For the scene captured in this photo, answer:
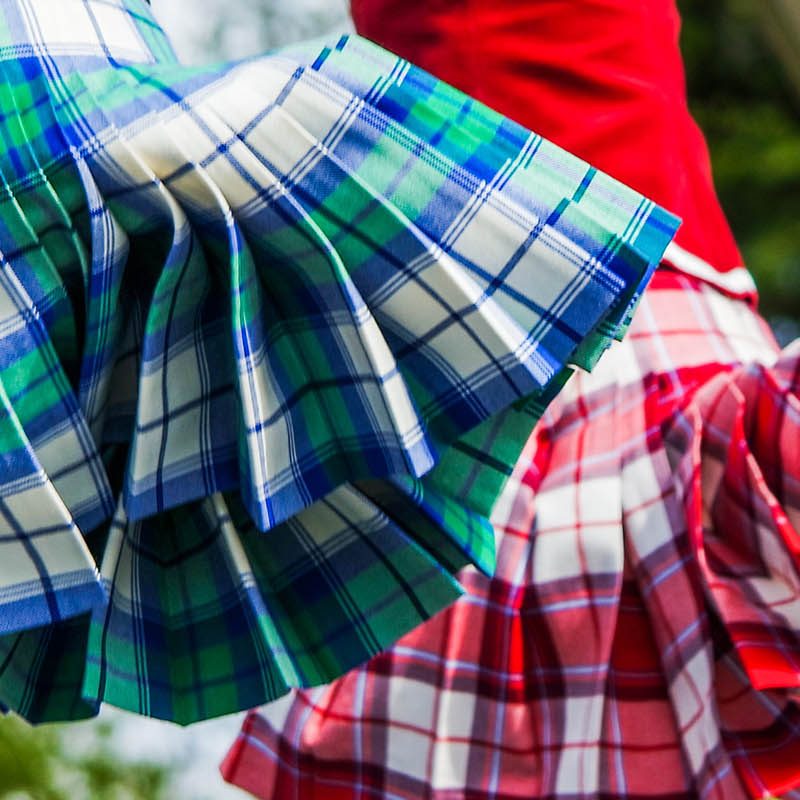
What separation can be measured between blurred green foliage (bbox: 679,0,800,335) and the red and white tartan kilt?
1.91m

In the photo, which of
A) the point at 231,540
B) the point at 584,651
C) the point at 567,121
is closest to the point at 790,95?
the point at 567,121

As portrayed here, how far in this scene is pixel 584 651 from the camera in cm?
80

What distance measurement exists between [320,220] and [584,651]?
0.35 m

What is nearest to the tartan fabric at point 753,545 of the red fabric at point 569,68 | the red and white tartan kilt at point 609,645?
the red and white tartan kilt at point 609,645

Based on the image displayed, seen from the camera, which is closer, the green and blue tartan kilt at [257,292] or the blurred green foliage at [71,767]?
the green and blue tartan kilt at [257,292]

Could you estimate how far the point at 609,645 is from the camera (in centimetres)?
80

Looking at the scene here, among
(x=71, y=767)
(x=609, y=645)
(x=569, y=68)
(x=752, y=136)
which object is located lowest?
(x=71, y=767)

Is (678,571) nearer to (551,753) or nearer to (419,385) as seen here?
(551,753)

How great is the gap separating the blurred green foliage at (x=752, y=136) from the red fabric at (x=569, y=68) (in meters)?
1.81

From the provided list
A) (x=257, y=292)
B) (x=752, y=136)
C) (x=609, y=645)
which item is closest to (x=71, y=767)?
(x=752, y=136)

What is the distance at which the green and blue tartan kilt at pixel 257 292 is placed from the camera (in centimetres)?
60

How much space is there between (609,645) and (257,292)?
340mm

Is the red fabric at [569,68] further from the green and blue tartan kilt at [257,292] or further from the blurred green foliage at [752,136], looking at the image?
the blurred green foliage at [752,136]

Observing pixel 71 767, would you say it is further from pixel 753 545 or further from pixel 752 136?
pixel 753 545
